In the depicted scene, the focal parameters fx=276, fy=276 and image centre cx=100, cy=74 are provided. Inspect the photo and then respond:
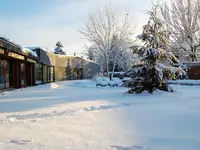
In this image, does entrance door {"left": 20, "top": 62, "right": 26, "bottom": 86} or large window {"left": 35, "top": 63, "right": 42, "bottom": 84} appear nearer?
entrance door {"left": 20, "top": 62, "right": 26, "bottom": 86}

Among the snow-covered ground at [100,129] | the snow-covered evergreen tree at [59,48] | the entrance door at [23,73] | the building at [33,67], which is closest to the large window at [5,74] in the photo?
the building at [33,67]

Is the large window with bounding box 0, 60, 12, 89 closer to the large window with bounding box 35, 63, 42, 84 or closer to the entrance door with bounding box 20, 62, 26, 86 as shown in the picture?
the entrance door with bounding box 20, 62, 26, 86

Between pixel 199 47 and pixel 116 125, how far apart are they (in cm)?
2407

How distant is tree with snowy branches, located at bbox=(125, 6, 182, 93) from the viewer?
501 inches

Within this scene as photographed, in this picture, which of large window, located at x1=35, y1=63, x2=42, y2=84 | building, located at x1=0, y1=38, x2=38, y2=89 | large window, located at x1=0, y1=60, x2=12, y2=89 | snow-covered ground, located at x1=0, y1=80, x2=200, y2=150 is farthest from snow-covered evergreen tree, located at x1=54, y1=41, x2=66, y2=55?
snow-covered ground, located at x1=0, y1=80, x2=200, y2=150

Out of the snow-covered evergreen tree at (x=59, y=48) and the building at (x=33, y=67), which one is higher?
the snow-covered evergreen tree at (x=59, y=48)

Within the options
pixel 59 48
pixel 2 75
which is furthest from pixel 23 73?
pixel 59 48

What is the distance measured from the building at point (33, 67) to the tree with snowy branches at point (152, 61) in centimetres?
661

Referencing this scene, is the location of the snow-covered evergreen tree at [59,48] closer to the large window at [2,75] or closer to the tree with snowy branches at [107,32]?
the tree with snowy branches at [107,32]

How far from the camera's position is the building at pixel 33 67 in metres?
15.9

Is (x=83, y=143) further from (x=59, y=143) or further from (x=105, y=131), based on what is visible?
(x=105, y=131)

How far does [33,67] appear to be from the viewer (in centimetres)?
2212

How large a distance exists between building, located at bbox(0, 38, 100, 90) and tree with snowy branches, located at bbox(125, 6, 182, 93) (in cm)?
661

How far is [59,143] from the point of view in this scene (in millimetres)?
4496
